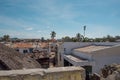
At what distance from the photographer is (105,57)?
22.6m

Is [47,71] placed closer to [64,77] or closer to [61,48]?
[64,77]

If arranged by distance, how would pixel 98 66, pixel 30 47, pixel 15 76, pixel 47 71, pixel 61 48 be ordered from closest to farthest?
pixel 15 76
pixel 47 71
pixel 98 66
pixel 61 48
pixel 30 47

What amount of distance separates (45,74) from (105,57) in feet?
66.9

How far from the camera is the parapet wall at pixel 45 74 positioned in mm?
3011

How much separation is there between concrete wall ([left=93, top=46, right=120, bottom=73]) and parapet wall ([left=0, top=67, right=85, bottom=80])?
1898 centimetres

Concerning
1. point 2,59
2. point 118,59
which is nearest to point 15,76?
point 2,59

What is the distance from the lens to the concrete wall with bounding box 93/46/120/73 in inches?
867

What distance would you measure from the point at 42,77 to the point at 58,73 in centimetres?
30

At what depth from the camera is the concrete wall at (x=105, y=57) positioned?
867 inches

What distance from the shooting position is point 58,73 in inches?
128

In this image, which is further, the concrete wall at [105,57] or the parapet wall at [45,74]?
the concrete wall at [105,57]

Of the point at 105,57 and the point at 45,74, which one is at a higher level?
the point at 45,74

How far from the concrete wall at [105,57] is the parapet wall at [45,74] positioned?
19.0 m

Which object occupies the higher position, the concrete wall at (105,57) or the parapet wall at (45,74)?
the parapet wall at (45,74)
